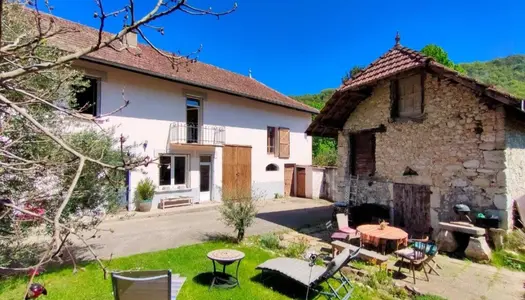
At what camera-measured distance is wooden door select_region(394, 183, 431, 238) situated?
8484mm

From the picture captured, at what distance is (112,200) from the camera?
21.0 ft

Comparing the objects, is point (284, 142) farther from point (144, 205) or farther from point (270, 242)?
point (270, 242)

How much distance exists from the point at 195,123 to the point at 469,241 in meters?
12.4

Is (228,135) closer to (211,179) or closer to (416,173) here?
(211,179)

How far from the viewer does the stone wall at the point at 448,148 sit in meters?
7.21

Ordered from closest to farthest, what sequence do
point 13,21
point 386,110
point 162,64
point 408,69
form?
point 13,21 < point 408,69 < point 386,110 < point 162,64

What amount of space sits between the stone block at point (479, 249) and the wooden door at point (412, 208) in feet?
4.98

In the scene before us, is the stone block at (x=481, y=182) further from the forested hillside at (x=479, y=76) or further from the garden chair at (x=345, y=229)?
the forested hillside at (x=479, y=76)

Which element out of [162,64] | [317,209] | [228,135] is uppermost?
[162,64]

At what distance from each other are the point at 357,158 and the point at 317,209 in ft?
15.5

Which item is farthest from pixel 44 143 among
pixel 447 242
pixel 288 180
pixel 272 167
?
pixel 288 180

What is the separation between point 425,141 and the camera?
8.57 meters

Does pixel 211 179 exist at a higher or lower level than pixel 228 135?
lower

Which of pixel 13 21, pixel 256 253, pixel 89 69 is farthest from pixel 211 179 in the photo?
pixel 13 21
